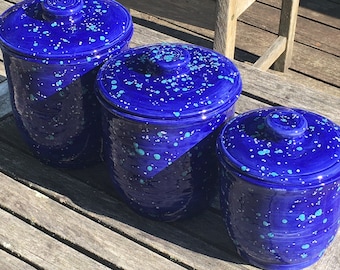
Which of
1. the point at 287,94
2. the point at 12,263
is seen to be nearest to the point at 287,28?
the point at 287,94

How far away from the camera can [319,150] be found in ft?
4.53

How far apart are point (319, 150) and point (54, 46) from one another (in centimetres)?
64

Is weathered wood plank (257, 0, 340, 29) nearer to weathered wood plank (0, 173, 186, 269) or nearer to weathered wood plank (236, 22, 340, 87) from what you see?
weathered wood plank (236, 22, 340, 87)

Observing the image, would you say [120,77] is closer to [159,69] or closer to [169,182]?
[159,69]

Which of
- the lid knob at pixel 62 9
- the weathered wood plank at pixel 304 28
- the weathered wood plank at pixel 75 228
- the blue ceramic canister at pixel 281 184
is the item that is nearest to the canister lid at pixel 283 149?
the blue ceramic canister at pixel 281 184

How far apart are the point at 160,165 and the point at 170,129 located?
10 centimetres

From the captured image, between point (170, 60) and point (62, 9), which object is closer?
point (170, 60)

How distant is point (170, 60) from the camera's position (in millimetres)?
1516

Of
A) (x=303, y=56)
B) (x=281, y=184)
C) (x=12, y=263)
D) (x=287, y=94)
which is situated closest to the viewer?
(x=281, y=184)

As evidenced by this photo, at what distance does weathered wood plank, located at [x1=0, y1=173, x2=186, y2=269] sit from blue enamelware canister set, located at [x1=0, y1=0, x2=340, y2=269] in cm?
10

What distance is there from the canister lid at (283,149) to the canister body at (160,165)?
92 millimetres

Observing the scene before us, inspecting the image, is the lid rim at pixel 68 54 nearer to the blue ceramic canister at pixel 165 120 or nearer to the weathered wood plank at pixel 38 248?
the blue ceramic canister at pixel 165 120

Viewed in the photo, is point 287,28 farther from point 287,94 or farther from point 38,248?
point 38,248

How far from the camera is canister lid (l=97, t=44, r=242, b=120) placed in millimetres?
1447
